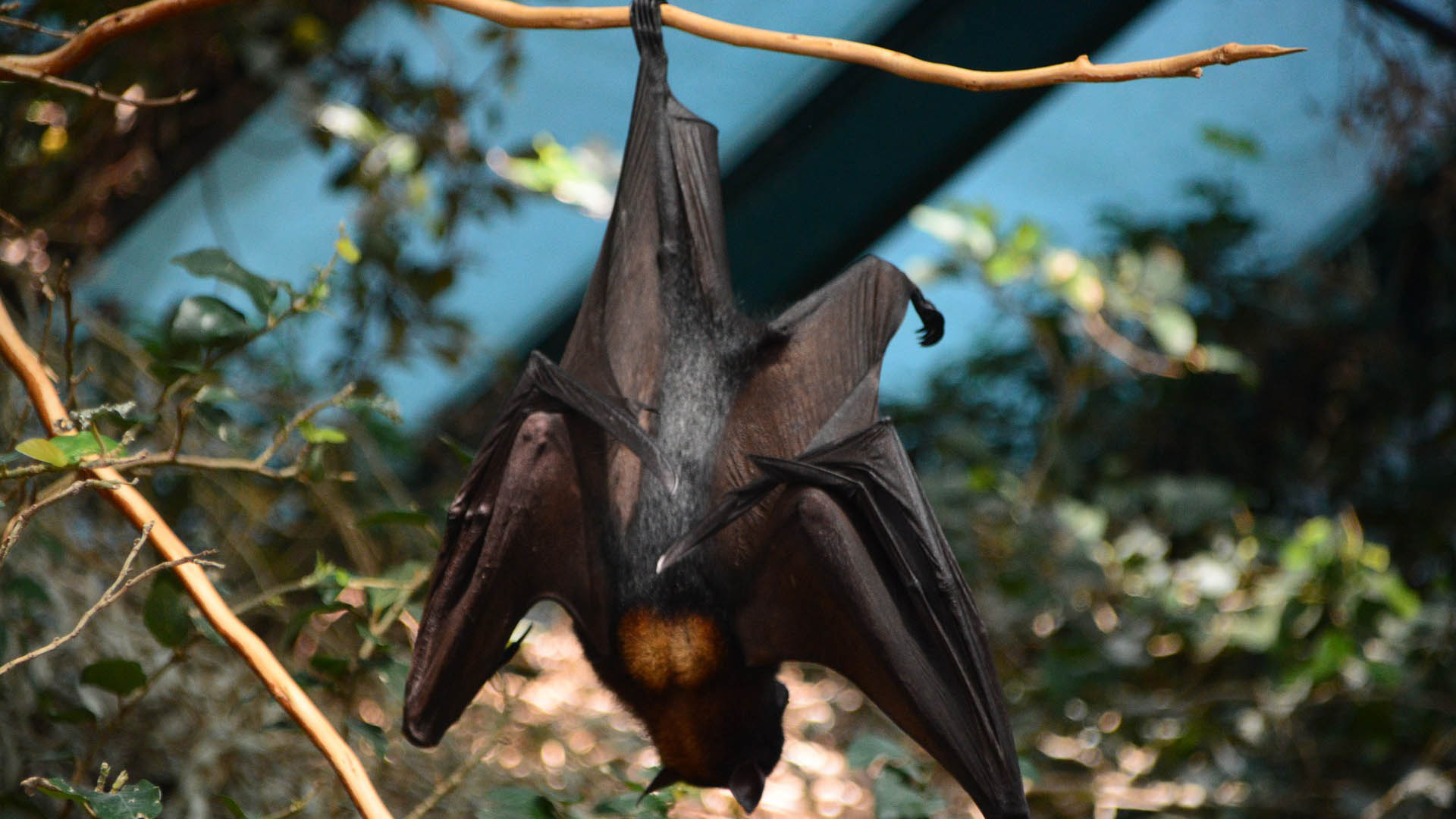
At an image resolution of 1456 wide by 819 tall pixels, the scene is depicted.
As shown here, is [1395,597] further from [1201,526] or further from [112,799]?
[112,799]

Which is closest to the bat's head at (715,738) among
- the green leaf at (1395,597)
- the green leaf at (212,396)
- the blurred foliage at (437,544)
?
the blurred foliage at (437,544)

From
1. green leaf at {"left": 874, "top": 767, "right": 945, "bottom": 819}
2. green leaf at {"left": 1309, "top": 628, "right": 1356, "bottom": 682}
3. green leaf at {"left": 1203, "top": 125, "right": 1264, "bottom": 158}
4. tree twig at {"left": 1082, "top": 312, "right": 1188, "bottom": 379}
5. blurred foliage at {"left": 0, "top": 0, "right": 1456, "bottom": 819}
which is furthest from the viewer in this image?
green leaf at {"left": 1203, "top": 125, "right": 1264, "bottom": 158}

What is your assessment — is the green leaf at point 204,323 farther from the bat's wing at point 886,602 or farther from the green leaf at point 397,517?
the bat's wing at point 886,602

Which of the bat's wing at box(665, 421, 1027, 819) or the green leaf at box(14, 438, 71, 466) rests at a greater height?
the green leaf at box(14, 438, 71, 466)

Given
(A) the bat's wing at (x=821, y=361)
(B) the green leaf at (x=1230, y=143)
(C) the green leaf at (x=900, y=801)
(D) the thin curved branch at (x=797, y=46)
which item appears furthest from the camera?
(B) the green leaf at (x=1230, y=143)

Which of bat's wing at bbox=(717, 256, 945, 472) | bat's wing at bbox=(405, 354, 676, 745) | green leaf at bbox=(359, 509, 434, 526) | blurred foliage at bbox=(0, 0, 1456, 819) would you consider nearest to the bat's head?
blurred foliage at bbox=(0, 0, 1456, 819)

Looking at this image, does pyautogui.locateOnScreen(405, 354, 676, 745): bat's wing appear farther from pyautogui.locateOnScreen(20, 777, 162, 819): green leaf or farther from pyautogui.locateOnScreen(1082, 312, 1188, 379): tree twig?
pyautogui.locateOnScreen(1082, 312, 1188, 379): tree twig
